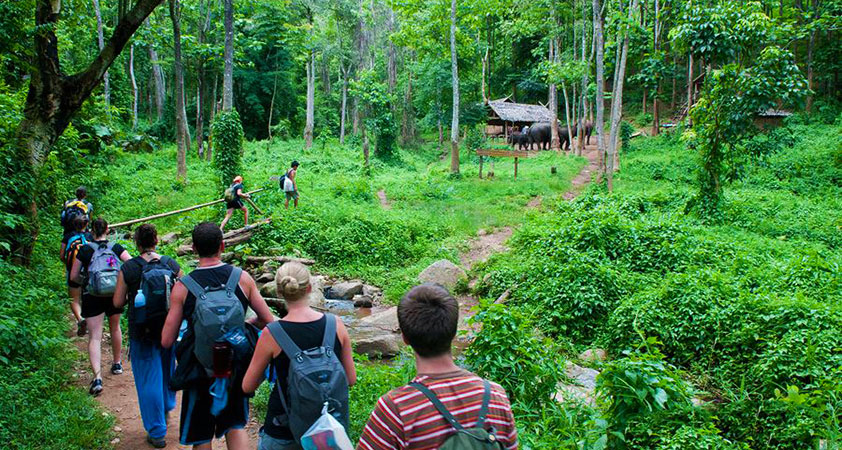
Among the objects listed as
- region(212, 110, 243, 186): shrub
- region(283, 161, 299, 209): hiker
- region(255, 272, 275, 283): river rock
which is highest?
region(212, 110, 243, 186): shrub

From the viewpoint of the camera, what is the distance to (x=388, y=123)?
25844mm

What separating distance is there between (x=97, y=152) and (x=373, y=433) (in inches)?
548

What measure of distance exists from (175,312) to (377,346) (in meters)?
4.33

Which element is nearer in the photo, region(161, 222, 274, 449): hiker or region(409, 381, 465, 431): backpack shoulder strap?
region(409, 381, 465, 431): backpack shoulder strap

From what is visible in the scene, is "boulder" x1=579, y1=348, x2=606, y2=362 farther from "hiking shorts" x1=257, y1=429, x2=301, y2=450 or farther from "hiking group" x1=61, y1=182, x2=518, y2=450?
"hiking shorts" x1=257, y1=429, x2=301, y2=450

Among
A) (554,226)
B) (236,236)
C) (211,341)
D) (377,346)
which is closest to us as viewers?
(211,341)

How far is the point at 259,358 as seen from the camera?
291 centimetres

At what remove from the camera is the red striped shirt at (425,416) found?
1.97 meters

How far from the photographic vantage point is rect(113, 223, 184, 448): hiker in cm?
402

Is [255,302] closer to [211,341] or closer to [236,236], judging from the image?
[211,341]

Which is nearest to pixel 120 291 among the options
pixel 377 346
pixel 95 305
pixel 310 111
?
pixel 95 305

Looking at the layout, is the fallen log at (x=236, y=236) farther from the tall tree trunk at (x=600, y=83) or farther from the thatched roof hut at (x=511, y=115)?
the thatched roof hut at (x=511, y=115)

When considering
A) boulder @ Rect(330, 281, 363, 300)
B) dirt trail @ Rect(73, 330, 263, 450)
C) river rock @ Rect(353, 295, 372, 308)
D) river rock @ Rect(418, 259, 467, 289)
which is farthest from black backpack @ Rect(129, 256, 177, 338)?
river rock @ Rect(418, 259, 467, 289)

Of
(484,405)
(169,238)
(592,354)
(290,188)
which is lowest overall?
(592,354)
